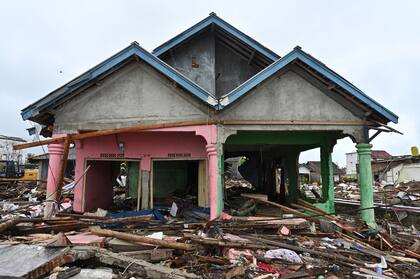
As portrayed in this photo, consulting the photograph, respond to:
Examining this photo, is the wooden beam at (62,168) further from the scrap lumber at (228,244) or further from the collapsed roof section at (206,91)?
the scrap lumber at (228,244)

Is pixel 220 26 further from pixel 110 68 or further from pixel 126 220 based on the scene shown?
pixel 126 220

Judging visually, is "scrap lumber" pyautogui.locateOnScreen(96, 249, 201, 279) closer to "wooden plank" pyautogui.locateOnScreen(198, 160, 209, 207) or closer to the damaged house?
the damaged house

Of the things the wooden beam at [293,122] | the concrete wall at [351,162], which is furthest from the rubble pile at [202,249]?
the concrete wall at [351,162]

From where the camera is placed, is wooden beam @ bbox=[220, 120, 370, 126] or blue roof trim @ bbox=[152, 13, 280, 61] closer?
wooden beam @ bbox=[220, 120, 370, 126]

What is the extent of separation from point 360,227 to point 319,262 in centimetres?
329

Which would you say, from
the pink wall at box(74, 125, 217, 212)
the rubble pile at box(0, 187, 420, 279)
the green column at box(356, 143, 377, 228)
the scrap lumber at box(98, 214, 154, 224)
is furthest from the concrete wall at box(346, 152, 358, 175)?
the scrap lumber at box(98, 214, 154, 224)

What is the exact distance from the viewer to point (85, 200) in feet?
34.3

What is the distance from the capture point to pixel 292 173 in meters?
13.6

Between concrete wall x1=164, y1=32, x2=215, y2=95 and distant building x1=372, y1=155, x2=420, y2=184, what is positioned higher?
concrete wall x1=164, y1=32, x2=215, y2=95

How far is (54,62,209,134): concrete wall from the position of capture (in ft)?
29.1

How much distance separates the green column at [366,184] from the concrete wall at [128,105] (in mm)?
5180

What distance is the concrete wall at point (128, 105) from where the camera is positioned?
8.88 metres

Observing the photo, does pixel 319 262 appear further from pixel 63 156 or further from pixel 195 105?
pixel 63 156

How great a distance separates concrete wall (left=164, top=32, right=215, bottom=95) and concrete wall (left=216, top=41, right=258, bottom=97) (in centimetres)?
39
